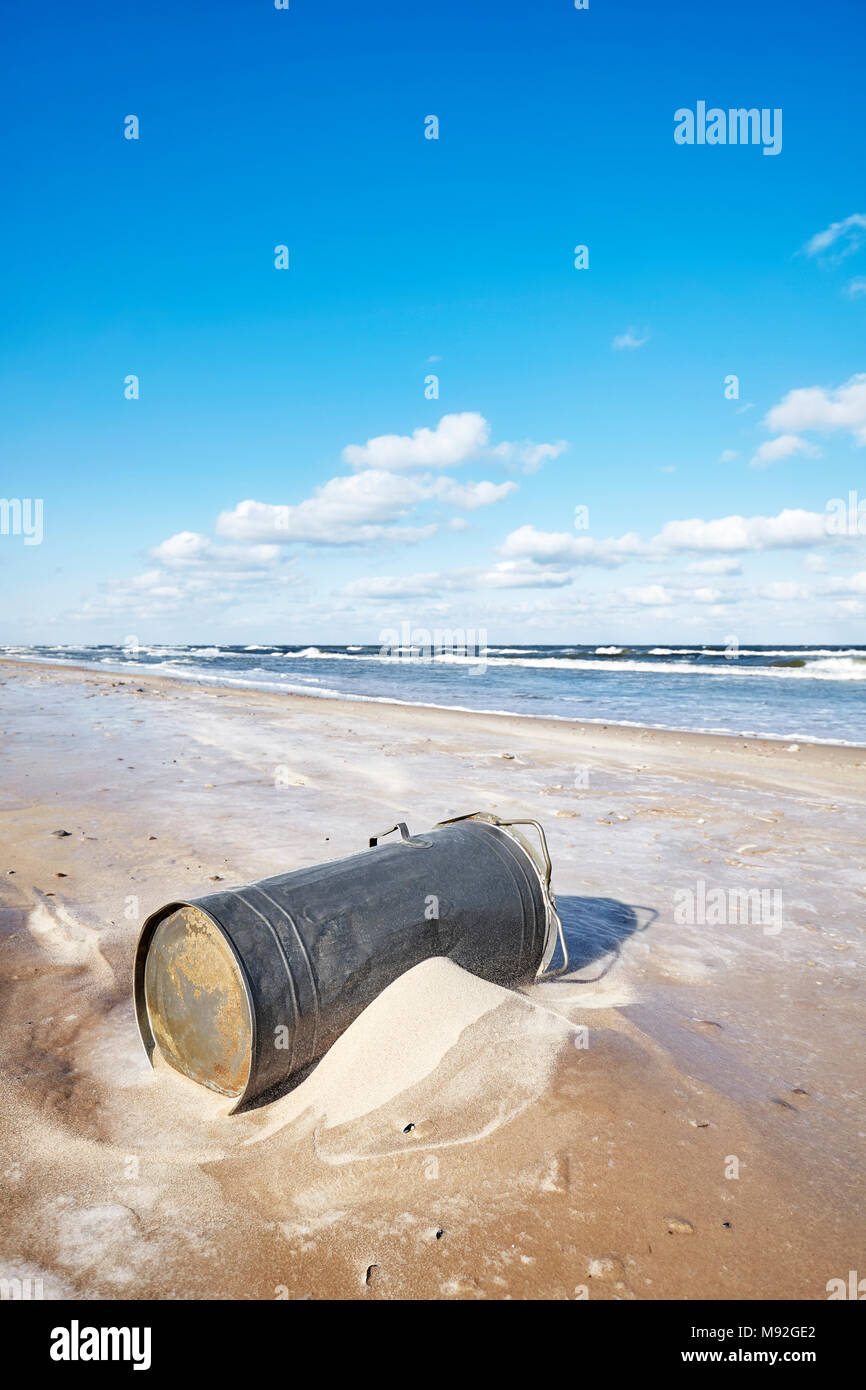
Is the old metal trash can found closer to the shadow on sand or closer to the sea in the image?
the shadow on sand

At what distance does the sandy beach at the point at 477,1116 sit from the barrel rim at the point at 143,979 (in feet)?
0.42

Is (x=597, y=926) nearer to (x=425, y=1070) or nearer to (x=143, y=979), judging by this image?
(x=425, y=1070)

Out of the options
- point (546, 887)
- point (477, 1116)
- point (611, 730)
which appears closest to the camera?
point (477, 1116)

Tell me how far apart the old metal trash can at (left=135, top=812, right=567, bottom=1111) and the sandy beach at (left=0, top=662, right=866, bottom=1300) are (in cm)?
13

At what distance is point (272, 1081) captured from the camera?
111 inches

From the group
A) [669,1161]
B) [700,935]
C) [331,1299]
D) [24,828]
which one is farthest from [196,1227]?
[24,828]

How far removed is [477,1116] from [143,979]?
1.45 m

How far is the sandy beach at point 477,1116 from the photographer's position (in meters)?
2.17

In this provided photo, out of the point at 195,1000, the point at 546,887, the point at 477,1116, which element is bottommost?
the point at 477,1116

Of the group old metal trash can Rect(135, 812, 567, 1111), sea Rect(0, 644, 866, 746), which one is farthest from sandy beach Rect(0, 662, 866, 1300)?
sea Rect(0, 644, 866, 746)

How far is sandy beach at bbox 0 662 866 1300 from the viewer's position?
7.13ft

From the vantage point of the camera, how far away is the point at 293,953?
2.81m

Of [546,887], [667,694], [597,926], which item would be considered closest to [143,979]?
[546,887]
